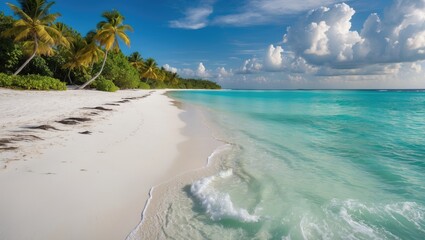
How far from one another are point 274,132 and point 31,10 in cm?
2500

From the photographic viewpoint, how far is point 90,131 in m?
7.48

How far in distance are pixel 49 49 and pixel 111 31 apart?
6415 mm


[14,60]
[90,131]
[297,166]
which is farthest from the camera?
[14,60]

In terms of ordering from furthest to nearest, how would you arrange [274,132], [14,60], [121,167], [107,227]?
[14,60]
[274,132]
[121,167]
[107,227]

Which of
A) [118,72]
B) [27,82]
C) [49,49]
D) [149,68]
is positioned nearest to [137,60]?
[149,68]

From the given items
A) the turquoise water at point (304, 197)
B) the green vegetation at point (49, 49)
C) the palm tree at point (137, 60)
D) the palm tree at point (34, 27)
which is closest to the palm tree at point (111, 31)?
the green vegetation at point (49, 49)

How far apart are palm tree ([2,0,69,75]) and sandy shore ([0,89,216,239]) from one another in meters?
17.9

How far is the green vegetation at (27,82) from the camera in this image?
18484 millimetres

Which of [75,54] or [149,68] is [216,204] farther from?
[149,68]

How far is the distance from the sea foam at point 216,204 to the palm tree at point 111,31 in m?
27.2

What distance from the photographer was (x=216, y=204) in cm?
363

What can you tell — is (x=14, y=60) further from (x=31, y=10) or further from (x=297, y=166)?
(x=297, y=166)

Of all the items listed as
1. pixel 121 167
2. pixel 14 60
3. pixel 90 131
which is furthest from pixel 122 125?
pixel 14 60

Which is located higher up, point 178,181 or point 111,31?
point 111,31
